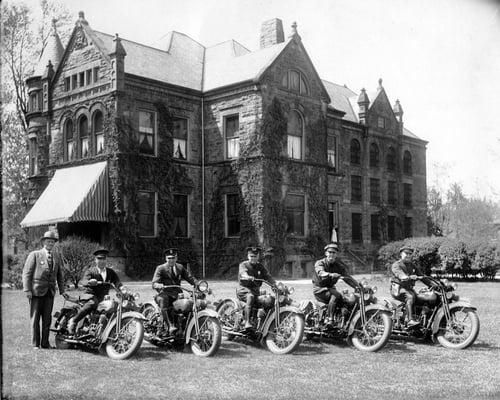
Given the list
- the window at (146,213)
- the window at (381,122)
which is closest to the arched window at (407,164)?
the window at (381,122)

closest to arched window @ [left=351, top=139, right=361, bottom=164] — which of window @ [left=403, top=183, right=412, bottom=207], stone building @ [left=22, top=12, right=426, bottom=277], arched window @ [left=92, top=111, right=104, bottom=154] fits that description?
window @ [left=403, top=183, right=412, bottom=207]

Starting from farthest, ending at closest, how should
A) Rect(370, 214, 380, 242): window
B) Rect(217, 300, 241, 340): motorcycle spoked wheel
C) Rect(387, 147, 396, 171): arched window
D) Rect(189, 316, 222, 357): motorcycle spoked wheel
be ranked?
1. Rect(387, 147, 396, 171): arched window
2. Rect(370, 214, 380, 242): window
3. Rect(217, 300, 241, 340): motorcycle spoked wheel
4. Rect(189, 316, 222, 357): motorcycle spoked wheel

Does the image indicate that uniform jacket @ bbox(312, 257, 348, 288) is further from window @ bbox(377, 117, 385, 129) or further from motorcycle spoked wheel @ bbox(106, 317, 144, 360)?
window @ bbox(377, 117, 385, 129)

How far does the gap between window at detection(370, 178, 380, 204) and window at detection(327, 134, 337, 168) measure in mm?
3805

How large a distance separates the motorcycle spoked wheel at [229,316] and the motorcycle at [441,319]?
120 inches

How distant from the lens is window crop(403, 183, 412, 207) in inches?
1629

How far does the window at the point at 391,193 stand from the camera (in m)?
40.1

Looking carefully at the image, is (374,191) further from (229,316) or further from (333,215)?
(229,316)

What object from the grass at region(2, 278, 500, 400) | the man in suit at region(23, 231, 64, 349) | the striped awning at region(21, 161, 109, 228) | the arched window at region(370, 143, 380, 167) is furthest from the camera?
the arched window at region(370, 143, 380, 167)

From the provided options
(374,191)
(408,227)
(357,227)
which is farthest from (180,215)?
(408,227)

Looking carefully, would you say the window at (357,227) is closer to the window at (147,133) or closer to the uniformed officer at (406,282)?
the window at (147,133)

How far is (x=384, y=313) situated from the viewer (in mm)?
10656

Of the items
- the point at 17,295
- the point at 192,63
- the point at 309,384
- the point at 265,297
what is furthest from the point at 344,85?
the point at 309,384

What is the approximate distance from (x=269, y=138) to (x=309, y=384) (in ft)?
68.9
